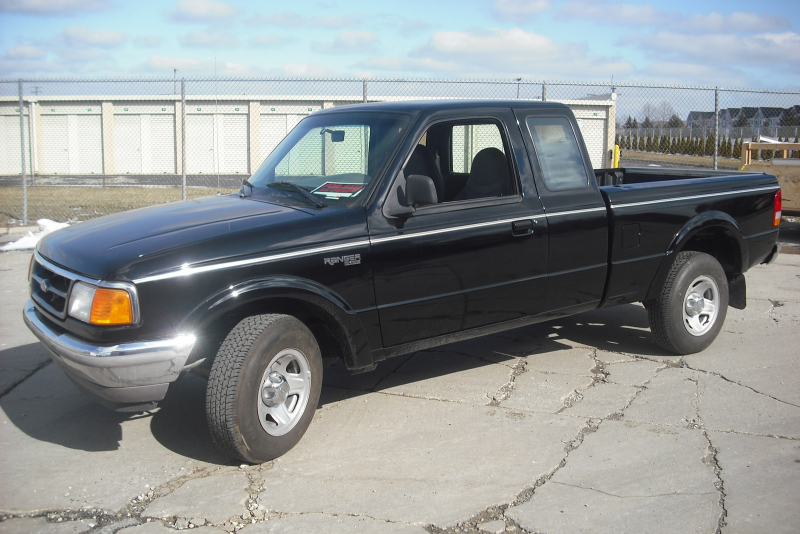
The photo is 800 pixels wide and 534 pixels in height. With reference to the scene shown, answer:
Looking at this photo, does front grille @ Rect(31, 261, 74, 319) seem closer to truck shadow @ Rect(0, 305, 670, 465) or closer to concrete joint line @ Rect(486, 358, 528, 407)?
truck shadow @ Rect(0, 305, 670, 465)

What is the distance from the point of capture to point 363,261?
4070 mm

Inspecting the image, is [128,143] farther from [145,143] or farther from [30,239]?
[30,239]

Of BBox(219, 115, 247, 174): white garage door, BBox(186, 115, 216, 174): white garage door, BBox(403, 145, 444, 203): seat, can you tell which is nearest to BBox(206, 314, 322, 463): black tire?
BBox(403, 145, 444, 203): seat

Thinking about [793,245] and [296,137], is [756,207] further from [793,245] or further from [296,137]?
[793,245]

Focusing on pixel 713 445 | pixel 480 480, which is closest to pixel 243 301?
pixel 480 480

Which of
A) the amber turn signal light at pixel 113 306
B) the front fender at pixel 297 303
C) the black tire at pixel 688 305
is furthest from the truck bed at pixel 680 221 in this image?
the amber turn signal light at pixel 113 306

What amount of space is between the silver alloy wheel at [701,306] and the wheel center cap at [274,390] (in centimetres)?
343

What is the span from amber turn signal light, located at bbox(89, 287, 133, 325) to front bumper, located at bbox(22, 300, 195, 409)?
0.13m

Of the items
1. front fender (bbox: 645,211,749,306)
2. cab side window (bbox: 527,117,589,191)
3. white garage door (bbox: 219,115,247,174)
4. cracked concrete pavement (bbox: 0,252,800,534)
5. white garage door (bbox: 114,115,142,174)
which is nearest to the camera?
cracked concrete pavement (bbox: 0,252,800,534)

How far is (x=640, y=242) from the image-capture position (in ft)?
17.4

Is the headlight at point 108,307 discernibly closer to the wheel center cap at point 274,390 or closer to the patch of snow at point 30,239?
the wheel center cap at point 274,390

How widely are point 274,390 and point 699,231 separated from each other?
3.74 m

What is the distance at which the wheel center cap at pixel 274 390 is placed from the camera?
3846mm

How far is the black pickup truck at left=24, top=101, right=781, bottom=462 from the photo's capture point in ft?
11.6
